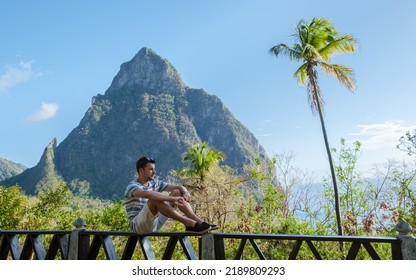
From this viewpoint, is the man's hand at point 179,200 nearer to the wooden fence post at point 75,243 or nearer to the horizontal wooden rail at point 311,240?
the horizontal wooden rail at point 311,240

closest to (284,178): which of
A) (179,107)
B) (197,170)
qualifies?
(197,170)

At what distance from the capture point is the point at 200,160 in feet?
73.0

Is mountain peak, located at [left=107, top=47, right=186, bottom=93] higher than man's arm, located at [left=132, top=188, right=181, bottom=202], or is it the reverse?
mountain peak, located at [left=107, top=47, right=186, bottom=93]

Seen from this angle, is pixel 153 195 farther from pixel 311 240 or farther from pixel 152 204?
pixel 311 240

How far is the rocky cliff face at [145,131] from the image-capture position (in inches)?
2945

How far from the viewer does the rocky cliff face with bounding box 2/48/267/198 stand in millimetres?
74812

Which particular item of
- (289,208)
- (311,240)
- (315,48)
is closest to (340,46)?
(315,48)

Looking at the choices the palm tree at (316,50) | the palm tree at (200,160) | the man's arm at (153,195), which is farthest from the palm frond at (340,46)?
the man's arm at (153,195)

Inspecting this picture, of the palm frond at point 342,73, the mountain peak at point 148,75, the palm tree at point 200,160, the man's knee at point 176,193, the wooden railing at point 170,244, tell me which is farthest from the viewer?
the mountain peak at point 148,75

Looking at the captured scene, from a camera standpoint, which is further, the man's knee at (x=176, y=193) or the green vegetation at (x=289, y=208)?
the green vegetation at (x=289, y=208)

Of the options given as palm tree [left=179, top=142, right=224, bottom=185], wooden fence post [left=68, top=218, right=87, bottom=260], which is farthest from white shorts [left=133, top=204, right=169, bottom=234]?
palm tree [left=179, top=142, right=224, bottom=185]

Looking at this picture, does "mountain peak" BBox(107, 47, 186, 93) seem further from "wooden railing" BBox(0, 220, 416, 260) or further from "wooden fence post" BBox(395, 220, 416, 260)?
"wooden fence post" BBox(395, 220, 416, 260)
